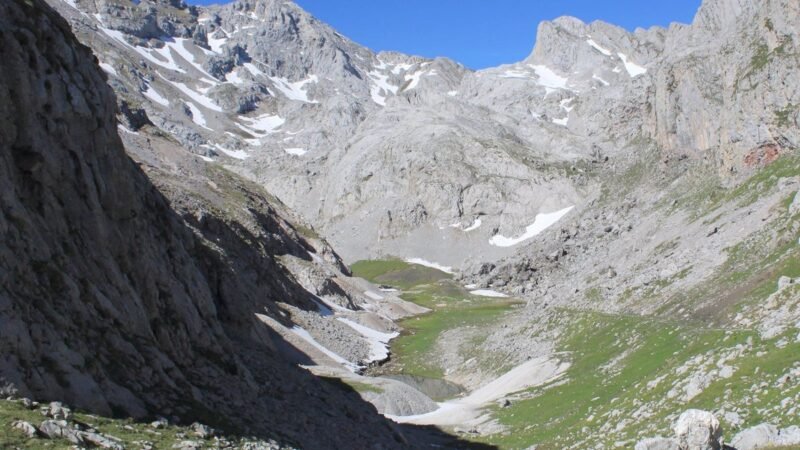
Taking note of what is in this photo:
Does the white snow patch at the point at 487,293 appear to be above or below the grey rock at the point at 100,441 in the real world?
below

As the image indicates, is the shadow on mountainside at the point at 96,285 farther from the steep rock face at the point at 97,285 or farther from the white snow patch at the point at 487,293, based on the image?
the white snow patch at the point at 487,293

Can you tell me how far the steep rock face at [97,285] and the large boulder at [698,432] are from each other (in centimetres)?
1718

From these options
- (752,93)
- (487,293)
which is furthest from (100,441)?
(487,293)

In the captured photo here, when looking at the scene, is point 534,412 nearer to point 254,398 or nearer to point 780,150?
point 254,398

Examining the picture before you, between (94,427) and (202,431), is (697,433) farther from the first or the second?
(94,427)

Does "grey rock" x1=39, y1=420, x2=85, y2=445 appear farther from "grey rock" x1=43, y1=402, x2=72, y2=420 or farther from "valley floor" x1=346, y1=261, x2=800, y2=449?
"valley floor" x1=346, y1=261, x2=800, y2=449

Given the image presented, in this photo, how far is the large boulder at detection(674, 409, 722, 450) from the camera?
2211 centimetres

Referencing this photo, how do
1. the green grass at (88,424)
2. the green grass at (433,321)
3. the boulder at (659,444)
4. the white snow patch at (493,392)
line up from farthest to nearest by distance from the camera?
the green grass at (433,321) < the white snow patch at (493,392) < the boulder at (659,444) < the green grass at (88,424)

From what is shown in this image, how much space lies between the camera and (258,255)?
94750 mm

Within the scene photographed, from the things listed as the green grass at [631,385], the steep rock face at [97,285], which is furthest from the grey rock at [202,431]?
the green grass at [631,385]

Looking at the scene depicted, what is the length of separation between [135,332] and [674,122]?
5145 inches

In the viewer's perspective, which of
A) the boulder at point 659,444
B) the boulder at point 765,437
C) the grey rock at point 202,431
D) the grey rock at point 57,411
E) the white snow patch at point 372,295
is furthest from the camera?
the white snow patch at point 372,295

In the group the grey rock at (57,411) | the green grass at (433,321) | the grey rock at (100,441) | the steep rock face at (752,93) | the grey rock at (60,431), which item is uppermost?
the steep rock face at (752,93)

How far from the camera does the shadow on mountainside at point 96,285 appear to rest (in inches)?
922
